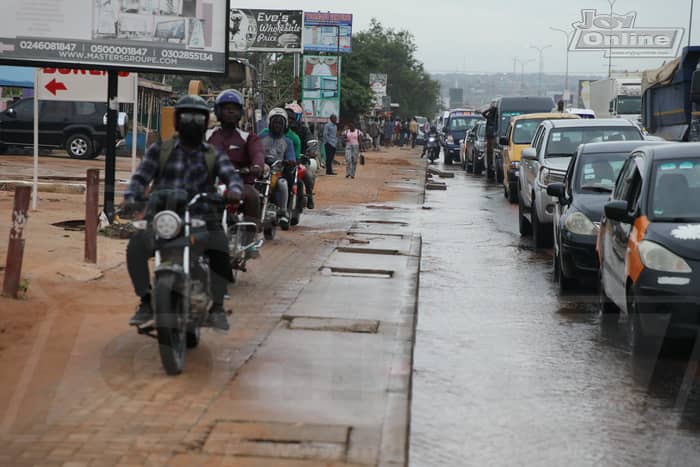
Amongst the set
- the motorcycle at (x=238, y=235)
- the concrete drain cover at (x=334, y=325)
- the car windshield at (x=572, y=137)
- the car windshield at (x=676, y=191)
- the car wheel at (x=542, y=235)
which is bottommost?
the concrete drain cover at (x=334, y=325)

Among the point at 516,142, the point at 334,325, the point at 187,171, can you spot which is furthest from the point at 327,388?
the point at 516,142

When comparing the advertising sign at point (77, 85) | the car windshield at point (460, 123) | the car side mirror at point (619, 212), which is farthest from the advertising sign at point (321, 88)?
the car side mirror at point (619, 212)

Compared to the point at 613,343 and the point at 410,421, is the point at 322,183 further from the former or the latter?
the point at 410,421

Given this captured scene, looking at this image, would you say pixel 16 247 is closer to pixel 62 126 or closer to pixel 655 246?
pixel 655 246

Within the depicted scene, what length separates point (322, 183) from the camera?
103 feet

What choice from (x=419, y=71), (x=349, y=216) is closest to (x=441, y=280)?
(x=349, y=216)

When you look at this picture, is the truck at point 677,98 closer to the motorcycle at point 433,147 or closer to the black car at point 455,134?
the black car at point 455,134

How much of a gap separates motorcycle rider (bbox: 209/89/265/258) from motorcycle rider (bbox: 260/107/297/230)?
154 inches

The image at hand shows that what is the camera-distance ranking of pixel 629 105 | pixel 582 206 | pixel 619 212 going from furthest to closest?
pixel 629 105 < pixel 582 206 < pixel 619 212

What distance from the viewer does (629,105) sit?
5100cm

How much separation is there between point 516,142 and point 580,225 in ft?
51.2

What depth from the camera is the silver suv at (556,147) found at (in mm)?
17516

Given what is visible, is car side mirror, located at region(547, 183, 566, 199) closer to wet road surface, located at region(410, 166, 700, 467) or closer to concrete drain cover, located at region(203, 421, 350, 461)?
wet road surface, located at region(410, 166, 700, 467)

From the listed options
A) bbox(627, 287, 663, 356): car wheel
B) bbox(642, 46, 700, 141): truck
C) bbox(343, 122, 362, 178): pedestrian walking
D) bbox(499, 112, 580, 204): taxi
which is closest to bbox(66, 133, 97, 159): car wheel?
bbox(343, 122, 362, 178): pedestrian walking
